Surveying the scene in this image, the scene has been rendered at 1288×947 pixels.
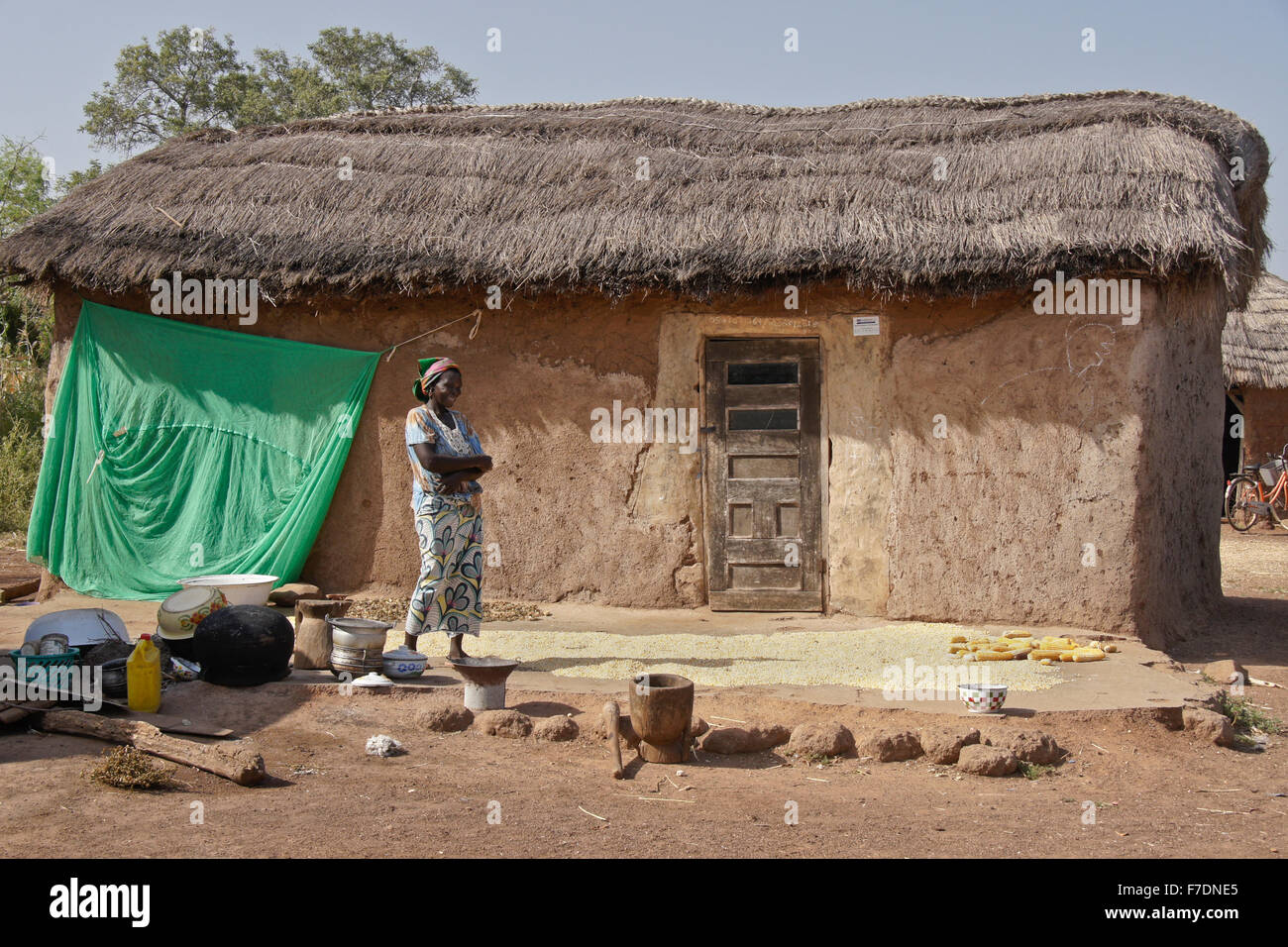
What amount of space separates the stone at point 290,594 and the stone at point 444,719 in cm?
293

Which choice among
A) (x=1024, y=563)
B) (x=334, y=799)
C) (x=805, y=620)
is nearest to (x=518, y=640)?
(x=805, y=620)

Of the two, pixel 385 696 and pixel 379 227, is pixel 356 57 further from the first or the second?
pixel 385 696

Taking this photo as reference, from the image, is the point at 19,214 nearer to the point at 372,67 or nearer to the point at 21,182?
the point at 21,182

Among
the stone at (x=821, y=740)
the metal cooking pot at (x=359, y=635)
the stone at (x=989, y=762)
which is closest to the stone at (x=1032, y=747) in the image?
the stone at (x=989, y=762)

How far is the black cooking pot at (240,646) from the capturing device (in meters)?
5.71

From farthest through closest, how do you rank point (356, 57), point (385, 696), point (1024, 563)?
point (356, 57), point (1024, 563), point (385, 696)

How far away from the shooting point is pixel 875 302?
25.8 ft

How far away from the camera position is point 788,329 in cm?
809

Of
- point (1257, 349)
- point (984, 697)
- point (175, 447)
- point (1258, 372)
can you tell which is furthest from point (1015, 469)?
Answer: point (1257, 349)

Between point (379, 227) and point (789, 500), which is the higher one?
point (379, 227)

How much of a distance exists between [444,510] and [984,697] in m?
2.81

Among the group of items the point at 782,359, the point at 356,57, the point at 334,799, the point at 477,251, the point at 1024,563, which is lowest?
the point at 334,799

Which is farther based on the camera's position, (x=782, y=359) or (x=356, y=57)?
(x=356, y=57)

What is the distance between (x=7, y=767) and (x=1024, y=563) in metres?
5.78
